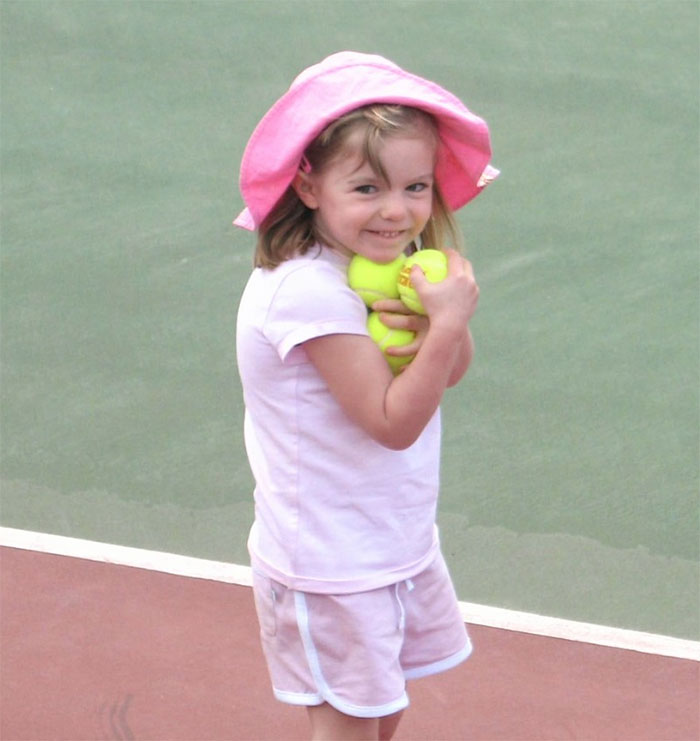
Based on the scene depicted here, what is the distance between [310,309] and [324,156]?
10.7 inches

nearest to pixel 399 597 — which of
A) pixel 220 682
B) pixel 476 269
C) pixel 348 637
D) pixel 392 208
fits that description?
pixel 348 637

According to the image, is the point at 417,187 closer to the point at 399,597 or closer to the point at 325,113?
the point at 325,113

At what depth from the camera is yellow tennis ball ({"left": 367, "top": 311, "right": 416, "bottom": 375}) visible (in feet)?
8.14

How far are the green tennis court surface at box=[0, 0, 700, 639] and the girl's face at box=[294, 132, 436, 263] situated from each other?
1.70m

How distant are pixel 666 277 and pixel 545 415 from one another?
1119 mm

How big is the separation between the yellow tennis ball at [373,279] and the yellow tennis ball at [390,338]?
0.12 feet

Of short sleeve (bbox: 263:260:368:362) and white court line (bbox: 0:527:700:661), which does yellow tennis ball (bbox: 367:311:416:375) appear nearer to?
short sleeve (bbox: 263:260:368:362)

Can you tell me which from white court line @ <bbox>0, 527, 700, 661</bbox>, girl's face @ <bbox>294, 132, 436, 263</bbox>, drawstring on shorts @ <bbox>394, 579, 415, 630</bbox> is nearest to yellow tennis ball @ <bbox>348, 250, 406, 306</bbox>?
girl's face @ <bbox>294, 132, 436, 263</bbox>

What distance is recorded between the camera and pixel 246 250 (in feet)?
19.1

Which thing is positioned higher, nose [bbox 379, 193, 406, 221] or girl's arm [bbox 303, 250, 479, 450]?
nose [bbox 379, 193, 406, 221]

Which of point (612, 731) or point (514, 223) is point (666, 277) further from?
point (612, 731)


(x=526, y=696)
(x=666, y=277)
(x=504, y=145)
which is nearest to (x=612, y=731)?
(x=526, y=696)

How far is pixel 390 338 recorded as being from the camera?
2.48 meters

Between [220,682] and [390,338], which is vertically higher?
[390,338]
